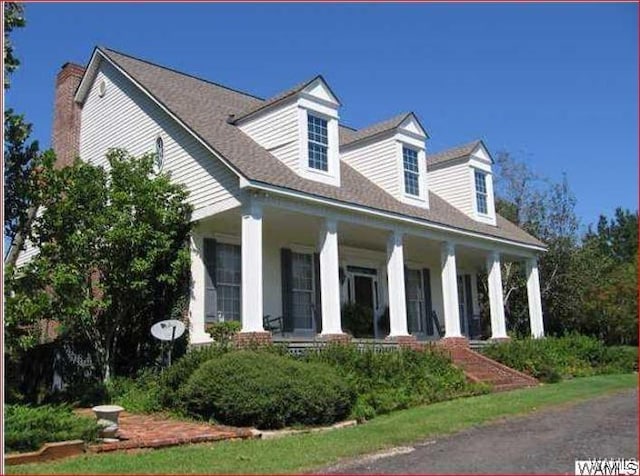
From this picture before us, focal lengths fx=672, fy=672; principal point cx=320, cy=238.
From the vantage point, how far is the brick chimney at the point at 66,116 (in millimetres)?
21359

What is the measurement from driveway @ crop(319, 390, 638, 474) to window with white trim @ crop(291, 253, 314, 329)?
28.4 feet

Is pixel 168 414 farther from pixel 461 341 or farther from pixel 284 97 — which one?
pixel 461 341

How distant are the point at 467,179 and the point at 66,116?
13695mm

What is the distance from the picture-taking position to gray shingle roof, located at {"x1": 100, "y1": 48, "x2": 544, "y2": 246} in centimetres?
1596

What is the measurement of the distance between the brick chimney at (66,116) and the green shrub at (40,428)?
13.1m

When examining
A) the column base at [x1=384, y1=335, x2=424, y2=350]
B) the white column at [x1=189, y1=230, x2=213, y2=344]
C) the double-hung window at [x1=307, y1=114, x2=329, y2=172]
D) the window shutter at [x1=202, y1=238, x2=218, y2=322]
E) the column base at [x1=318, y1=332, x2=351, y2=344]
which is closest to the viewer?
the column base at [x1=318, y1=332, x2=351, y2=344]

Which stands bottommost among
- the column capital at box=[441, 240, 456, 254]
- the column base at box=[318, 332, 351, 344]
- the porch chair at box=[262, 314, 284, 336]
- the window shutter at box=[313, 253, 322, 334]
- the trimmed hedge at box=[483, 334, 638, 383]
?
the trimmed hedge at box=[483, 334, 638, 383]

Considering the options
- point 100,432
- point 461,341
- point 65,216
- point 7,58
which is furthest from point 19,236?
point 461,341

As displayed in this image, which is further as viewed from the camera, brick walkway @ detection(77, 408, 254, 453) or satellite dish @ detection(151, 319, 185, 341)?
satellite dish @ detection(151, 319, 185, 341)

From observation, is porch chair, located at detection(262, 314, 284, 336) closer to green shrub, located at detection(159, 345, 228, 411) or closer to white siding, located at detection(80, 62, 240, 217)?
white siding, located at detection(80, 62, 240, 217)

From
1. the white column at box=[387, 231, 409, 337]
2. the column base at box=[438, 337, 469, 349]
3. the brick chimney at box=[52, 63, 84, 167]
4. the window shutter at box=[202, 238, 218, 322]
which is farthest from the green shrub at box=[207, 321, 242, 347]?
the brick chimney at box=[52, 63, 84, 167]

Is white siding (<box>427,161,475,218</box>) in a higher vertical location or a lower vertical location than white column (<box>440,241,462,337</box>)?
higher

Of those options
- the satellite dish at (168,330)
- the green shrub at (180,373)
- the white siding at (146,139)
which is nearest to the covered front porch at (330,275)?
the white siding at (146,139)

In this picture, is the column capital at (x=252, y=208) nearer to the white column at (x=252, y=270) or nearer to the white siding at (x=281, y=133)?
the white column at (x=252, y=270)
